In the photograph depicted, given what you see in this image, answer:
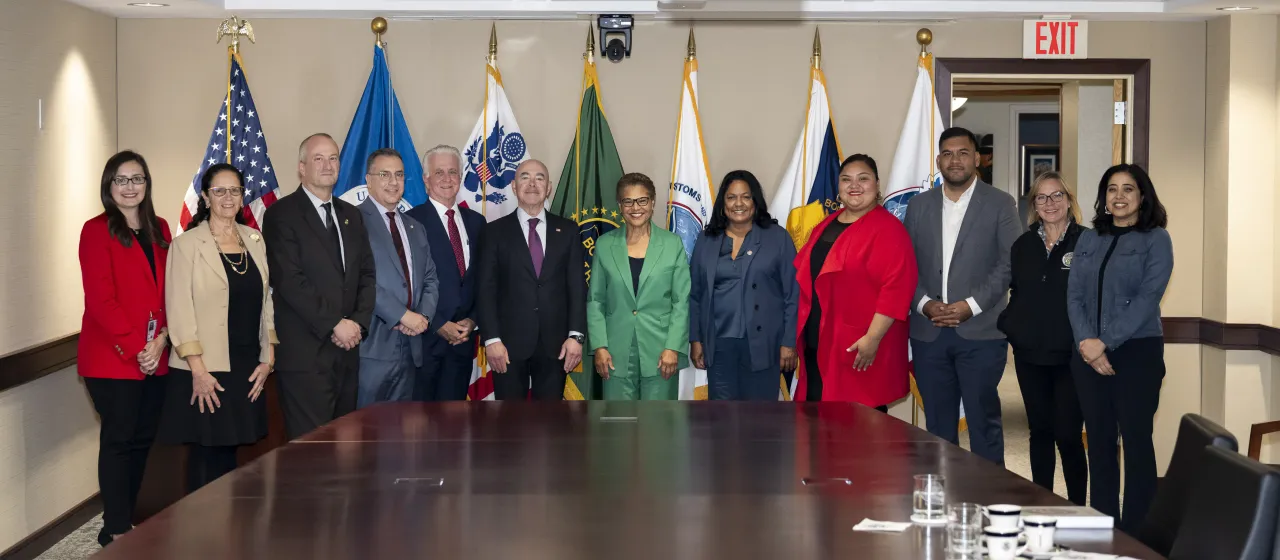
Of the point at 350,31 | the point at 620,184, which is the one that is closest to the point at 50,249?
the point at 350,31

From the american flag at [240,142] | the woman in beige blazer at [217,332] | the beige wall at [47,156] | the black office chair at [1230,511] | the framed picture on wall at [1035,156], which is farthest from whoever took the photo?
the framed picture on wall at [1035,156]

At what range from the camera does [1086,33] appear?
19.8ft

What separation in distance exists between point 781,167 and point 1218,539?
4300 mm

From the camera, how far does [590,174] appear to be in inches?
234

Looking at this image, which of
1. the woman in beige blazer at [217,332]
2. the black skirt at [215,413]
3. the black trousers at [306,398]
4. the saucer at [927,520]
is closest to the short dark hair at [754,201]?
the black trousers at [306,398]

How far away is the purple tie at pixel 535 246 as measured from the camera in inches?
203

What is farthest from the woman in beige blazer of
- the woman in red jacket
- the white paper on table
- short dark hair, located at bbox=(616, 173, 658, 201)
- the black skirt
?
the white paper on table

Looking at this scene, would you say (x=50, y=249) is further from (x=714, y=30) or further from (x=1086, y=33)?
(x=1086, y=33)

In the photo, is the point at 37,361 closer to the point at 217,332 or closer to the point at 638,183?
the point at 217,332

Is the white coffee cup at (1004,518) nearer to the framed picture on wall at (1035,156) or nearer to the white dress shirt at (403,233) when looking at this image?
the white dress shirt at (403,233)

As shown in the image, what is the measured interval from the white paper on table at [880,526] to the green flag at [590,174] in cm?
369

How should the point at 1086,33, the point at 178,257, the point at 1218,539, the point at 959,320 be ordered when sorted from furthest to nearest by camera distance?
the point at 1086,33, the point at 959,320, the point at 178,257, the point at 1218,539

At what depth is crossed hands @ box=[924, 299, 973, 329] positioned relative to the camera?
16.1ft

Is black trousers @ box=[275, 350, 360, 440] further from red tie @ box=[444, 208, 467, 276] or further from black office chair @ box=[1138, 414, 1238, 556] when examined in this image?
black office chair @ box=[1138, 414, 1238, 556]
